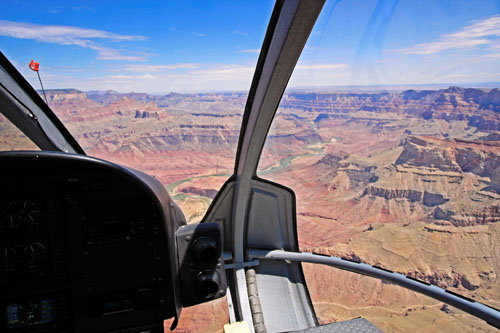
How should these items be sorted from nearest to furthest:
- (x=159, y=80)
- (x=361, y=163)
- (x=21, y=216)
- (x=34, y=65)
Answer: (x=21, y=216)
(x=34, y=65)
(x=159, y=80)
(x=361, y=163)

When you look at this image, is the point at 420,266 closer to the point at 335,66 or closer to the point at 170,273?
the point at 335,66

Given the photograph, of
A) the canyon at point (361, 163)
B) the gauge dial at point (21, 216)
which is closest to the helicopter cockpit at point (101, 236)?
the gauge dial at point (21, 216)

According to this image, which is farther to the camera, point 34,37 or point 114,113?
point 114,113

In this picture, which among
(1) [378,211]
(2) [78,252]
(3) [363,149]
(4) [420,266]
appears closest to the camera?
(2) [78,252]

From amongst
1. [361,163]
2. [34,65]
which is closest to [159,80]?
[34,65]

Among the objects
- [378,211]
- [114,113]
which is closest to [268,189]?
[114,113]

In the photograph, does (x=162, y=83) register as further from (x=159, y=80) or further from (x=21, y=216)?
(x=21, y=216)
